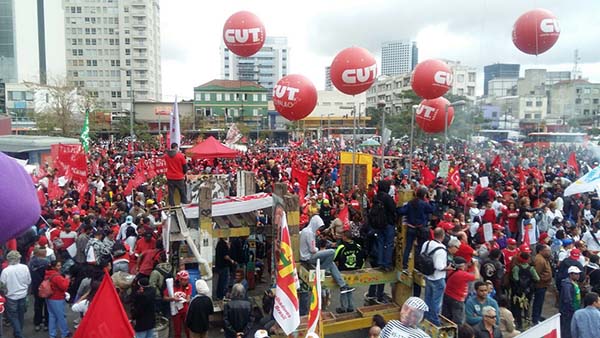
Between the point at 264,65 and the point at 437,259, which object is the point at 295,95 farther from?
the point at 264,65

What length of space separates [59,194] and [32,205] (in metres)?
13.0

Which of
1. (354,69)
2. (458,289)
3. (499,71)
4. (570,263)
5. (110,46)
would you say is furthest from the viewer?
(499,71)

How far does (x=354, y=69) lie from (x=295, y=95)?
1.69 m

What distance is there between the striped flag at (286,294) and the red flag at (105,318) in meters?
1.58

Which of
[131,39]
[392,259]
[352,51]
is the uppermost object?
[131,39]

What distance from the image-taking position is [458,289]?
6.52m

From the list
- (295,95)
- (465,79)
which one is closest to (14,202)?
(295,95)

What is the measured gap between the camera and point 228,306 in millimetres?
6391

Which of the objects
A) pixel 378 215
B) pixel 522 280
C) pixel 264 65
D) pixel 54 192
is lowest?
pixel 522 280

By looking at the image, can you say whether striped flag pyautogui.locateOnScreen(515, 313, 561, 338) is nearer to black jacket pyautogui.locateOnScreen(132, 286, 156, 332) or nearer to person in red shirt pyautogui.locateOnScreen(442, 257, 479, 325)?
person in red shirt pyautogui.locateOnScreen(442, 257, 479, 325)

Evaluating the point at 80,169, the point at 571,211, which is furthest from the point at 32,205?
the point at 571,211

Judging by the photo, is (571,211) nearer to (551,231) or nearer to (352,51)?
(551,231)

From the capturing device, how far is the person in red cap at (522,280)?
751 cm

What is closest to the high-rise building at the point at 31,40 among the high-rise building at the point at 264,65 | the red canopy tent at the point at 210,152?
the high-rise building at the point at 264,65
